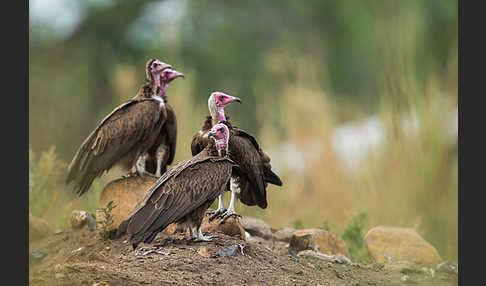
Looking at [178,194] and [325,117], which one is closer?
[178,194]

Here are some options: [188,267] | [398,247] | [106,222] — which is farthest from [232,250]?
[398,247]

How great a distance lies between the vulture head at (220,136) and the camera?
4.22m

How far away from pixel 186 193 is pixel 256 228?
4.33 feet

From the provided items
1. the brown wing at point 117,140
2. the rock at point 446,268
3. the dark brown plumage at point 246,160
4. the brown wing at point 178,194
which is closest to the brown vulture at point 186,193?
the brown wing at point 178,194

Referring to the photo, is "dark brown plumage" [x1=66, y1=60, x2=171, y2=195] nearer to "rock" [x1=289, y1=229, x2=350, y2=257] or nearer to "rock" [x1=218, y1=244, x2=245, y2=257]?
"rock" [x1=218, y1=244, x2=245, y2=257]

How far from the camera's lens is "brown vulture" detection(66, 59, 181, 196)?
4.91 m

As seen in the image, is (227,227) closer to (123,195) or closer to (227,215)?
(227,215)

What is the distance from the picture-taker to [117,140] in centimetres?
491

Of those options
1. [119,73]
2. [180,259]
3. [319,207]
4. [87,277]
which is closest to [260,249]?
[180,259]

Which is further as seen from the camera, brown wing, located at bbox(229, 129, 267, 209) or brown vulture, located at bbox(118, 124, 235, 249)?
brown wing, located at bbox(229, 129, 267, 209)

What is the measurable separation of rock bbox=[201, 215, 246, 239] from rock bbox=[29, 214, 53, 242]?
1.43 meters

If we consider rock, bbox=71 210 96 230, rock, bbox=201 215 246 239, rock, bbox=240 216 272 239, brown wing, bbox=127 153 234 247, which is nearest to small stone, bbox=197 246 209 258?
brown wing, bbox=127 153 234 247

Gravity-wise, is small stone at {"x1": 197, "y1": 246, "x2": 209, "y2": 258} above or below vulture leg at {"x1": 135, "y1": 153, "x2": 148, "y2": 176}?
below
